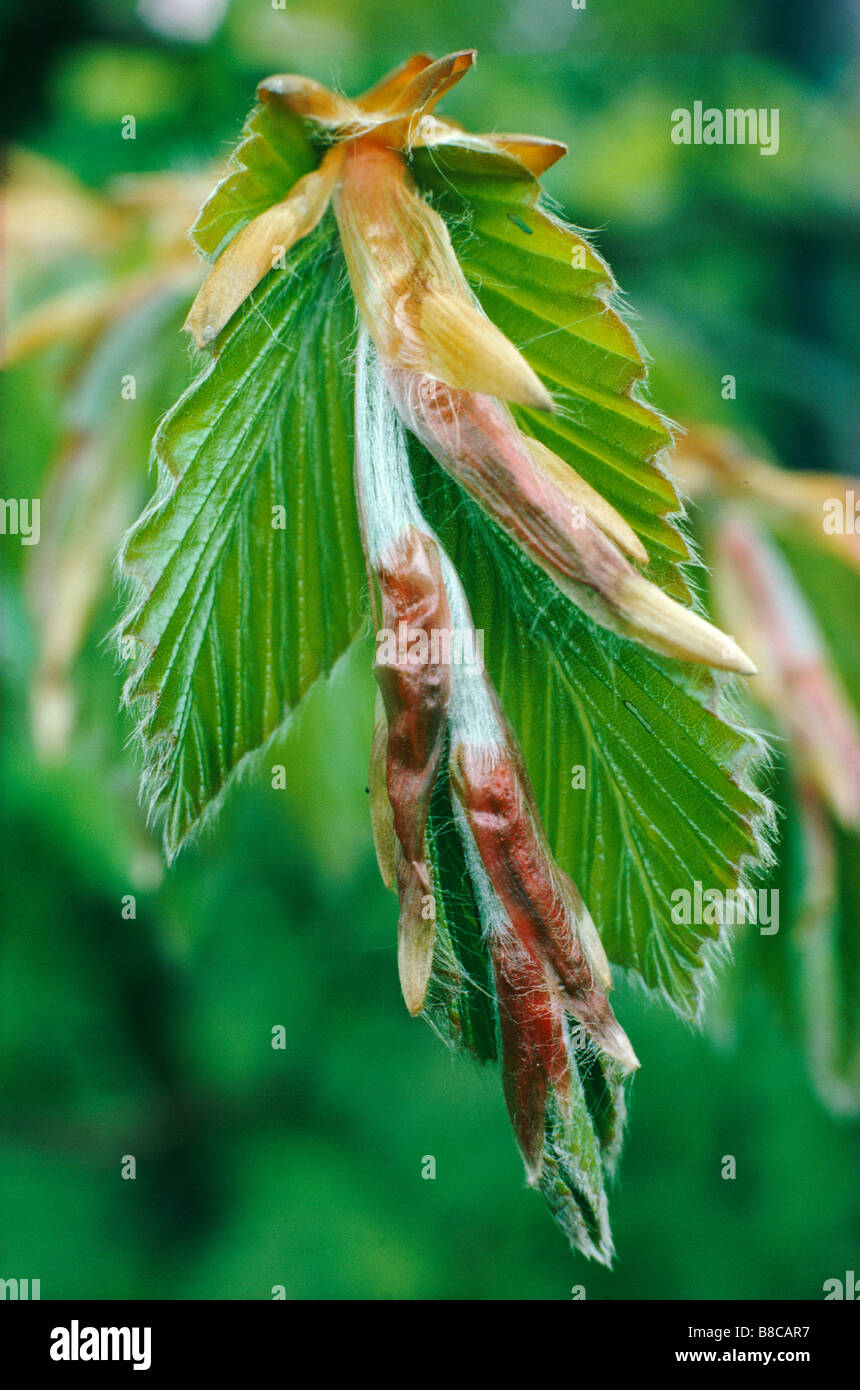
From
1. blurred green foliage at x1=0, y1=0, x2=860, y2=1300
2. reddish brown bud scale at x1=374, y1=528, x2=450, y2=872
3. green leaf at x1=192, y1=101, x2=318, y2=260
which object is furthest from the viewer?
blurred green foliage at x1=0, y1=0, x2=860, y2=1300

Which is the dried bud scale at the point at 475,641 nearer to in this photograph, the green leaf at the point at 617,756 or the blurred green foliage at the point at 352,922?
the green leaf at the point at 617,756

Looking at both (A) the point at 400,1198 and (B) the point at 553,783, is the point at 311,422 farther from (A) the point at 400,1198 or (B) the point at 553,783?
(A) the point at 400,1198

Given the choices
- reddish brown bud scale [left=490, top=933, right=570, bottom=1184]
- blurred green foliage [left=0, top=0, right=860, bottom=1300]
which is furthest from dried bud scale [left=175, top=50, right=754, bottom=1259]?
blurred green foliage [left=0, top=0, right=860, bottom=1300]

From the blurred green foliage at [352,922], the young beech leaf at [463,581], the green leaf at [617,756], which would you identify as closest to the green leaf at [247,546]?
the young beech leaf at [463,581]

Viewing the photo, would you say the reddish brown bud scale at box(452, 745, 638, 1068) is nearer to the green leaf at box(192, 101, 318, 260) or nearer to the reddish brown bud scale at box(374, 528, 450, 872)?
the reddish brown bud scale at box(374, 528, 450, 872)

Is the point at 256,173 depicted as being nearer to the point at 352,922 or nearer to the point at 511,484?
the point at 511,484

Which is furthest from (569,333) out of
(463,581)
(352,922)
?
(352,922)
